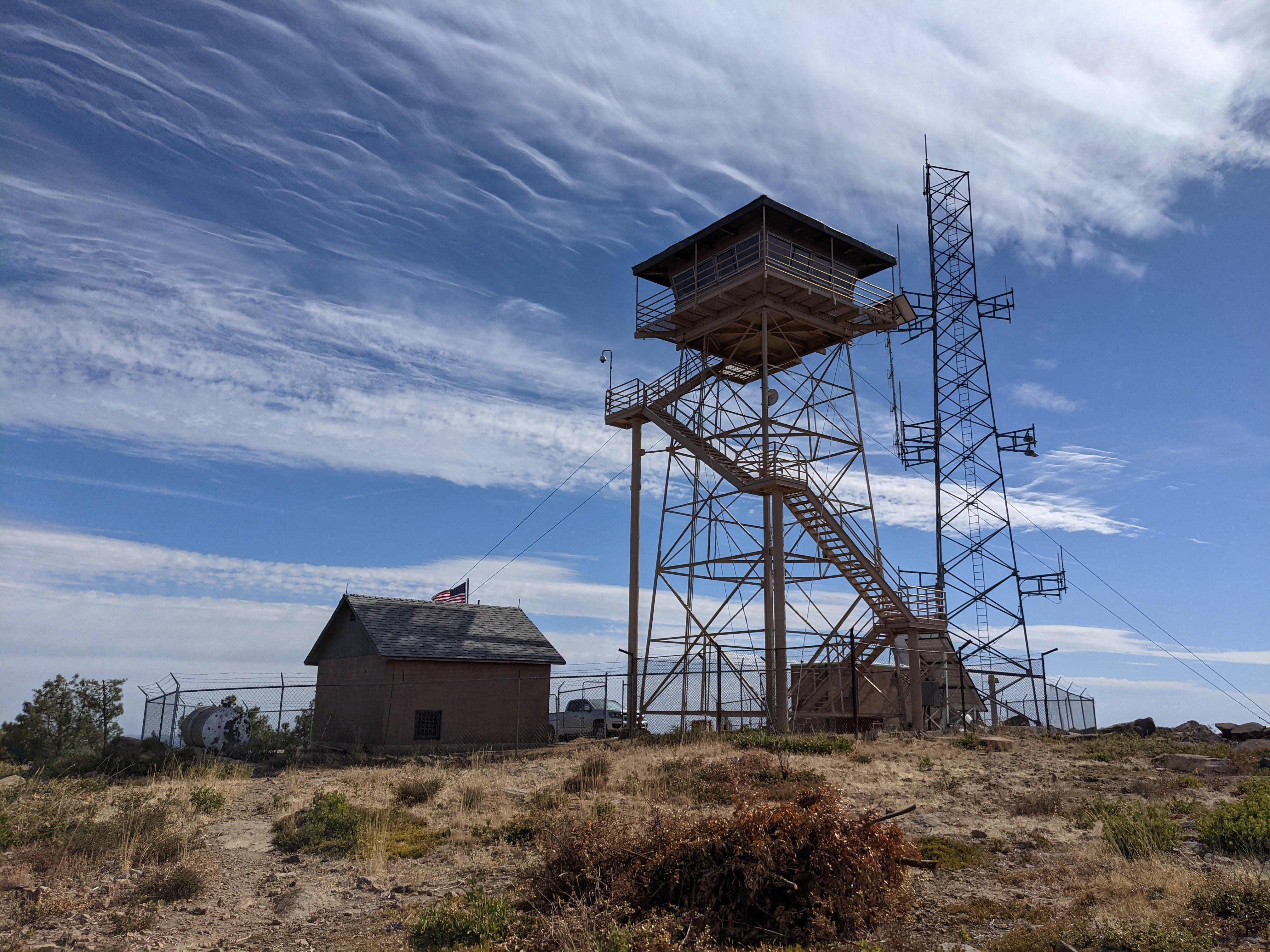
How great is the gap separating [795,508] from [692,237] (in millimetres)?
9736

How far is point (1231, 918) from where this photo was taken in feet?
27.1

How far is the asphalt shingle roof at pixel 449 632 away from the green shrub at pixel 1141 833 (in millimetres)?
21737

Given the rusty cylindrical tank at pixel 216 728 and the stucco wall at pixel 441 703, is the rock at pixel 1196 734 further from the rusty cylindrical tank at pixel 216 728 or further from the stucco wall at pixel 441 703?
the rusty cylindrical tank at pixel 216 728

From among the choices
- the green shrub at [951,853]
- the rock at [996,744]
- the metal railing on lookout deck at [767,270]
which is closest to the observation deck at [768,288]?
the metal railing on lookout deck at [767,270]

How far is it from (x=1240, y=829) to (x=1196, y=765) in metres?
9.08

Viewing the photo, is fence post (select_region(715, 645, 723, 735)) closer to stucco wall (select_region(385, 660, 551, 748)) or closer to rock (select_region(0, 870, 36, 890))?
stucco wall (select_region(385, 660, 551, 748))

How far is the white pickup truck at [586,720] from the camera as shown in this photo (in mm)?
33500

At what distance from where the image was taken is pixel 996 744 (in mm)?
23141

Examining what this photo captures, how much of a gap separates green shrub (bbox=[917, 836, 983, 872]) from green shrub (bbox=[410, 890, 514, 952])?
541cm

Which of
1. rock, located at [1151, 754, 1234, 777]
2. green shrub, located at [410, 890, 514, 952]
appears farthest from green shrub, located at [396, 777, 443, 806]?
rock, located at [1151, 754, 1234, 777]

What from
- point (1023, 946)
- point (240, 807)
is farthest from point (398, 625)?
point (1023, 946)

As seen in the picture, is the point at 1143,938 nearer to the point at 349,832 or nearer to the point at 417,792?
the point at 349,832

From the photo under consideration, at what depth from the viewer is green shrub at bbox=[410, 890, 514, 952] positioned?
9.28m

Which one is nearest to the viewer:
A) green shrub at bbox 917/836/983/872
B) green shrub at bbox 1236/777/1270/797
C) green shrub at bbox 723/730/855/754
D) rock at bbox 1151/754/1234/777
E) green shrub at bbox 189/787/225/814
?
green shrub at bbox 917/836/983/872
